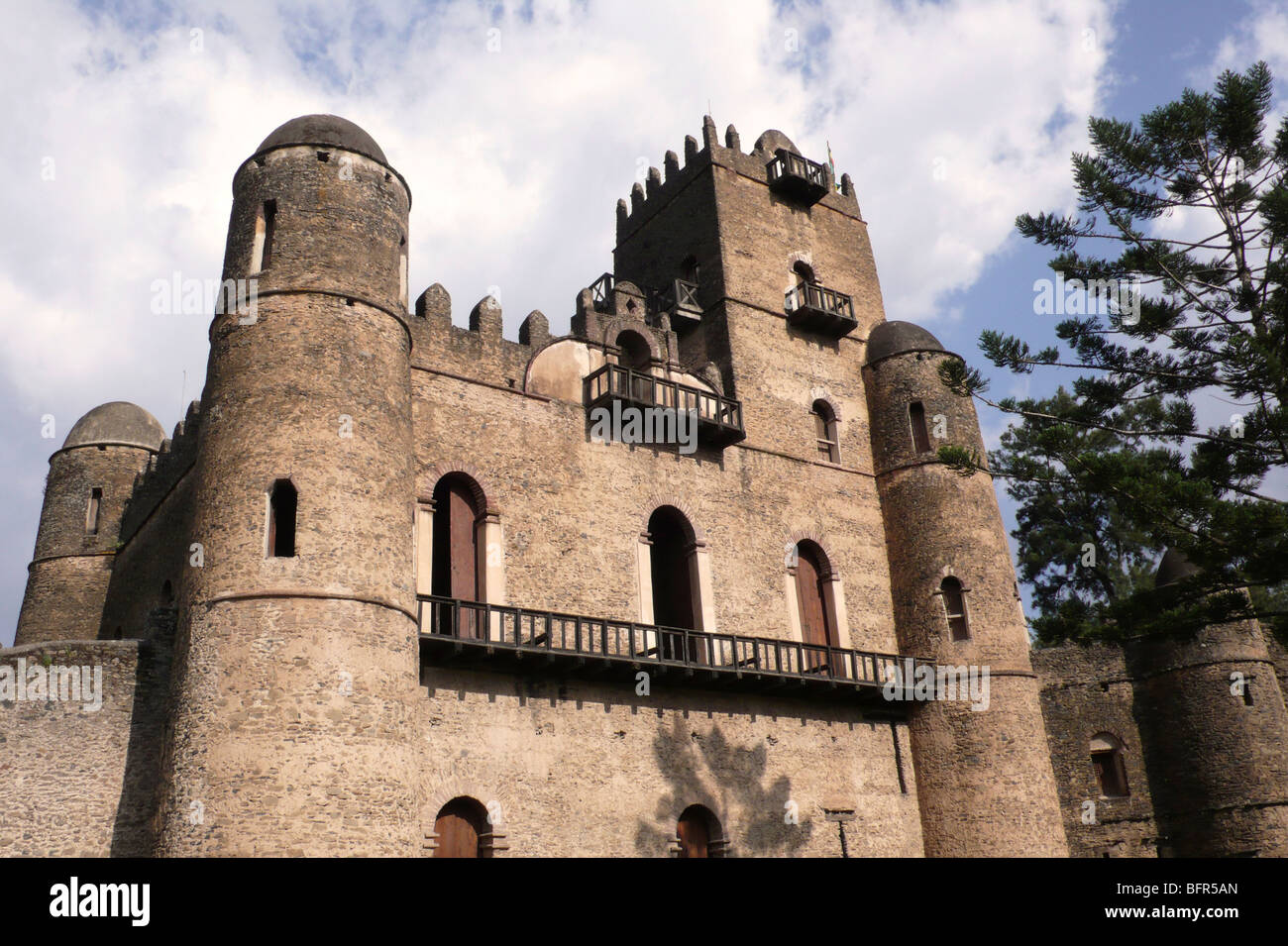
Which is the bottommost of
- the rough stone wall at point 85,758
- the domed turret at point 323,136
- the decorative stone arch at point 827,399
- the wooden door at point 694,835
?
the wooden door at point 694,835

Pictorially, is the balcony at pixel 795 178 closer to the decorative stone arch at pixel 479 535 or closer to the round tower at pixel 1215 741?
the round tower at pixel 1215 741

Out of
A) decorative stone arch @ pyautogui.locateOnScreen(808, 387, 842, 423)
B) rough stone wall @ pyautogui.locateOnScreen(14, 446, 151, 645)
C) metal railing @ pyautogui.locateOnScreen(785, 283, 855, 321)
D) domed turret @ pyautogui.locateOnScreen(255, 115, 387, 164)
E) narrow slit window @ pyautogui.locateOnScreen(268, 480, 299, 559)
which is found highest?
metal railing @ pyautogui.locateOnScreen(785, 283, 855, 321)

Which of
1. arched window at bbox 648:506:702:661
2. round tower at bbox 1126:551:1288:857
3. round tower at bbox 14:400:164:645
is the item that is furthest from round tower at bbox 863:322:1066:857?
round tower at bbox 14:400:164:645

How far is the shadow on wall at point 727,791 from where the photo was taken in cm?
1786

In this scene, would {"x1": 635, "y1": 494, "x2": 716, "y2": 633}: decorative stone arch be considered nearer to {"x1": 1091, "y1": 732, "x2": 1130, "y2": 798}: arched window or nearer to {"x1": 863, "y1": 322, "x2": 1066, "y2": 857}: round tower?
{"x1": 863, "y1": 322, "x2": 1066, "y2": 857}: round tower

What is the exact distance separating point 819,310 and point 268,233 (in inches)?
468

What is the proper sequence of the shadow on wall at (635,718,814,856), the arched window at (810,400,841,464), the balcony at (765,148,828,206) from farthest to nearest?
the balcony at (765,148,828,206) → the arched window at (810,400,841,464) → the shadow on wall at (635,718,814,856)

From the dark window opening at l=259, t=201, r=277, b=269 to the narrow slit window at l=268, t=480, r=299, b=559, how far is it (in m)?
3.54

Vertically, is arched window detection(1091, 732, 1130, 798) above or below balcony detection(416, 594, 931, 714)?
below

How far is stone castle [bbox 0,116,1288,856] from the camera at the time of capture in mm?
14289

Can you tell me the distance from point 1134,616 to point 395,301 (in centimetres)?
1216

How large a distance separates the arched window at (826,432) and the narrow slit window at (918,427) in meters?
1.65

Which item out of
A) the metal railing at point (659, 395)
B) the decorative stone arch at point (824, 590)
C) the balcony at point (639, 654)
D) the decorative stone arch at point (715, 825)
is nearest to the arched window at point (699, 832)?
the decorative stone arch at point (715, 825)
